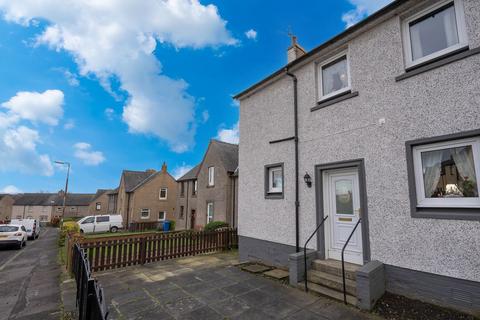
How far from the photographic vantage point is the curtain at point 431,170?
4609mm

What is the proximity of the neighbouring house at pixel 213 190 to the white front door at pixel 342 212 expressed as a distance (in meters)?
11.6

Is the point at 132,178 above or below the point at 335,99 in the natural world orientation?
above

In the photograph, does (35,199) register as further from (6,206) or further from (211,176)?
(211,176)

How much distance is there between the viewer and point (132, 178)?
121 feet

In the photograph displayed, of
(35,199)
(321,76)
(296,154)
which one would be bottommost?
(35,199)

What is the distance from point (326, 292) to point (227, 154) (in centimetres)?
1569

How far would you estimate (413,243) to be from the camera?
4609 mm

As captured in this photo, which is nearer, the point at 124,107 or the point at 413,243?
the point at 413,243

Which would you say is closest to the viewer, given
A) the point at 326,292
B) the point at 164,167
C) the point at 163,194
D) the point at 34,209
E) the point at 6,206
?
the point at 326,292

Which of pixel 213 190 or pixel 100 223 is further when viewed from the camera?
pixel 100 223

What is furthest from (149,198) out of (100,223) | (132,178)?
(100,223)

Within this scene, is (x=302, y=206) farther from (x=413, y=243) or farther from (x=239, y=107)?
(x=239, y=107)

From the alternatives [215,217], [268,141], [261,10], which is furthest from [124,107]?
[268,141]

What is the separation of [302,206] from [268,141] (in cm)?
268
